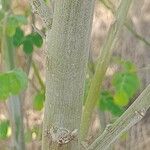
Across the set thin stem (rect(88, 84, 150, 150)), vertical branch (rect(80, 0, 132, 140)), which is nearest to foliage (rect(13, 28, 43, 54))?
vertical branch (rect(80, 0, 132, 140))

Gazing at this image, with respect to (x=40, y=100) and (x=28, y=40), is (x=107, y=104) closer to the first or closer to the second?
(x=40, y=100)

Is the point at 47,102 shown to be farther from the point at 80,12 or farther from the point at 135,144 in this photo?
the point at 135,144

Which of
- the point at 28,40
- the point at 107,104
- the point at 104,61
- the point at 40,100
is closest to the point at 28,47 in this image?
the point at 28,40

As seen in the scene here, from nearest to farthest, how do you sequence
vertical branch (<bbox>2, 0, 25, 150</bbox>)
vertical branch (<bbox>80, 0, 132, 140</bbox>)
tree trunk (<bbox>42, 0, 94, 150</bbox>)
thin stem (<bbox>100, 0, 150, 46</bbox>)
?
tree trunk (<bbox>42, 0, 94, 150</bbox>), vertical branch (<bbox>80, 0, 132, 140</bbox>), vertical branch (<bbox>2, 0, 25, 150</bbox>), thin stem (<bbox>100, 0, 150, 46</bbox>)

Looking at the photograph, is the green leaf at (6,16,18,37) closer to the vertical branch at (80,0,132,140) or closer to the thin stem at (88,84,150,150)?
the vertical branch at (80,0,132,140)

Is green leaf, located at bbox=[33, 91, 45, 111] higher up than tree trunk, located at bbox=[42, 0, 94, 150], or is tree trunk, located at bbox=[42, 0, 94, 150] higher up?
green leaf, located at bbox=[33, 91, 45, 111]

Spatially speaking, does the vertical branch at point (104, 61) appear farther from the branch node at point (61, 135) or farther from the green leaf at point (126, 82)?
the green leaf at point (126, 82)

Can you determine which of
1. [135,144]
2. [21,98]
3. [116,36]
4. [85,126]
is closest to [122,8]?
[116,36]
